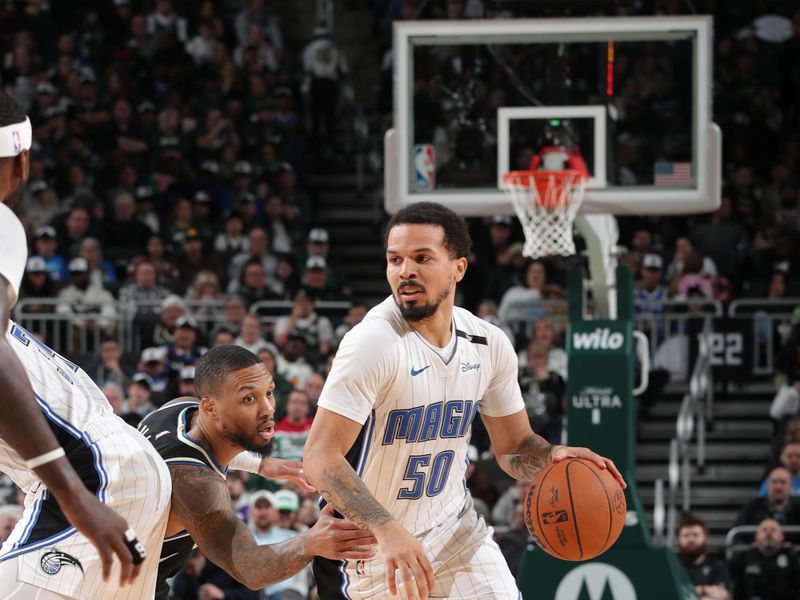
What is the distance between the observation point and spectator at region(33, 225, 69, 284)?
15.2 meters

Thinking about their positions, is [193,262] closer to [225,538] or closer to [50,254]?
[50,254]

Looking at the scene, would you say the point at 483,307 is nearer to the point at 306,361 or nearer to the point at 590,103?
the point at 306,361

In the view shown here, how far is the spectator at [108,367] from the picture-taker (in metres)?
13.7

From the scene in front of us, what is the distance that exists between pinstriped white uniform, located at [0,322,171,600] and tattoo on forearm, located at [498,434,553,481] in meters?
1.75

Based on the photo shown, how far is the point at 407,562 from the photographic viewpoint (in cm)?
478

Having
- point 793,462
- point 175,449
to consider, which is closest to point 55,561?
point 175,449

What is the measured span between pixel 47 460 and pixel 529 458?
8.88 ft

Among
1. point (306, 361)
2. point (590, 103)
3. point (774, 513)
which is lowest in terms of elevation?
point (774, 513)

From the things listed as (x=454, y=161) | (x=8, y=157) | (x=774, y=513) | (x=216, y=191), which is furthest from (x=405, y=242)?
(x=216, y=191)

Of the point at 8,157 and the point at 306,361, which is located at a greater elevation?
the point at 8,157

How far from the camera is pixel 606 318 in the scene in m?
10.4

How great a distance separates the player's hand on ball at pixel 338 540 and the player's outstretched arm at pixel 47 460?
1021 millimetres

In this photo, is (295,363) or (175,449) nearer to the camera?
(175,449)

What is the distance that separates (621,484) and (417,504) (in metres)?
0.84
